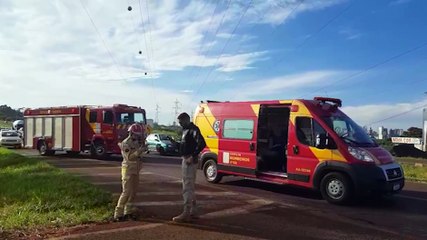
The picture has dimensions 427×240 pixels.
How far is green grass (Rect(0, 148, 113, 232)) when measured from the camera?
7.83 metres

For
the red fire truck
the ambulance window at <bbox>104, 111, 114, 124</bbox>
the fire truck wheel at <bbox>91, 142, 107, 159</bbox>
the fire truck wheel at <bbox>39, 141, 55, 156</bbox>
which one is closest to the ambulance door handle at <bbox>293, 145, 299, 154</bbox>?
the red fire truck

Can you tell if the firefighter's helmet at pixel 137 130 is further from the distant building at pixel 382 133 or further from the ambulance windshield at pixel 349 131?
the distant building at pixel 382 133

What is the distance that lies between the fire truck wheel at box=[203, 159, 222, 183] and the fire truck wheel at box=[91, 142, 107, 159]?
11.7m

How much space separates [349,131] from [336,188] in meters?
1.51

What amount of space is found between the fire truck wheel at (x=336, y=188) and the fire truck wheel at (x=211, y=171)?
151 inches

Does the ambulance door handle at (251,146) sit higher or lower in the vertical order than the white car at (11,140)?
lower

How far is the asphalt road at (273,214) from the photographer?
750cm

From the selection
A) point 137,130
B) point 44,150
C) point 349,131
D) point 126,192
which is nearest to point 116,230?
point 126,192

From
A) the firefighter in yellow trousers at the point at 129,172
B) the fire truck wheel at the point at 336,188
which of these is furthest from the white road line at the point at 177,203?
the fire truck wheel at the point at 336,188

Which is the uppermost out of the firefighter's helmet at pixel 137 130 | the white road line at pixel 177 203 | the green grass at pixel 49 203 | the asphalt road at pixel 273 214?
the firefighter's helmet at pixel 137 130

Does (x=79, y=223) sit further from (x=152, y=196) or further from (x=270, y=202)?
(x=270, y=202)

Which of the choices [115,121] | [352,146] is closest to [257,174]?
[352,146]

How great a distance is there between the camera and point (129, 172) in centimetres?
820

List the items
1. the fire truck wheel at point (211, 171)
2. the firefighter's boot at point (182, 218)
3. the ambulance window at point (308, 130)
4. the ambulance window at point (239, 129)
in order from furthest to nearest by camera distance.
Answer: the fire truck wheel at point (211, 171), the ambulance window at point (239, 129), the ambulance window at point (308, 130), the firefighter's boot at point (182, 218)
